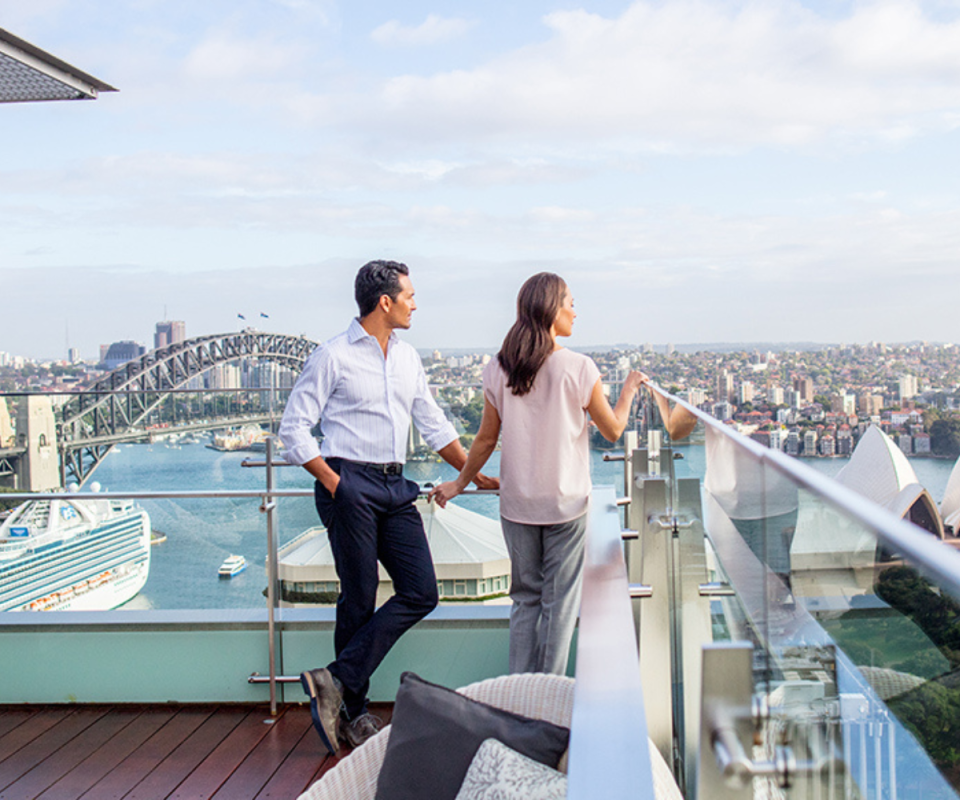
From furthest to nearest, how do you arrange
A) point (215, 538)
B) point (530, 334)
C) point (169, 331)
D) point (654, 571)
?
point (169, 331) → point (215, 538) → point (530, 334) → point (654, 571)

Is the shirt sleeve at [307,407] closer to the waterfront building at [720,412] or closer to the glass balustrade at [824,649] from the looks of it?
the waterfront building at [720,412]

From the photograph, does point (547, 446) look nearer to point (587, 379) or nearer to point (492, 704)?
point (587, 379)

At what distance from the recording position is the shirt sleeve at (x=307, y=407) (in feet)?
9.40

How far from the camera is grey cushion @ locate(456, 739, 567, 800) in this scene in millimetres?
1419

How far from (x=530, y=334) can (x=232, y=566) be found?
173 cm

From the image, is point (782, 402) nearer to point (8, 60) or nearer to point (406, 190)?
point (8, 60)

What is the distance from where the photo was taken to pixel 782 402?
51.9ft

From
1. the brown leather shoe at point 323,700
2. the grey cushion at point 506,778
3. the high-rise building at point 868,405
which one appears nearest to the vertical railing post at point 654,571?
the grey cushion at point 506,778

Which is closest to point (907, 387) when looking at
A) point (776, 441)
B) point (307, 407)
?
point (307, 407)

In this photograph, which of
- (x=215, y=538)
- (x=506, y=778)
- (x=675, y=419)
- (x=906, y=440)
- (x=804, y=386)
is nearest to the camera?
A: (x=506, y=778)

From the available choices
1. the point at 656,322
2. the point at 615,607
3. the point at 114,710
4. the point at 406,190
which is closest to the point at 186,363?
the point at 656,322

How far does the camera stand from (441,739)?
1664 mm

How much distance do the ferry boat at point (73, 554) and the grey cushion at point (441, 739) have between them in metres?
2.32

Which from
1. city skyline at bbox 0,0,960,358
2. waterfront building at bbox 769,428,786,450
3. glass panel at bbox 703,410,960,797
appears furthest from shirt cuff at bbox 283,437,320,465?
city skyline at bbox 0,0,960,358
